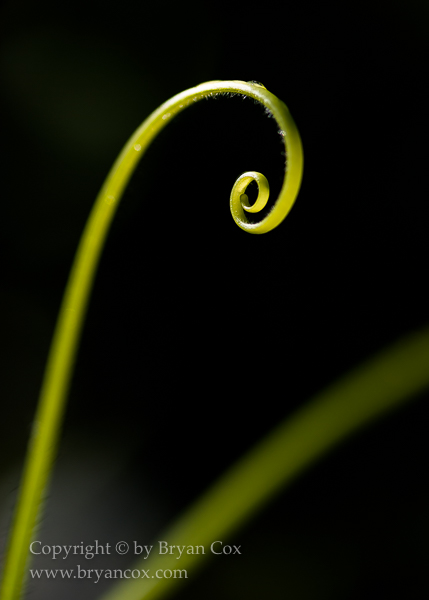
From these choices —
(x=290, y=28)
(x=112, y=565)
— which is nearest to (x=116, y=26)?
(x=290, y=28)

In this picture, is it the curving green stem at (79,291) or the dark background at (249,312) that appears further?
the dark background at (249,312)

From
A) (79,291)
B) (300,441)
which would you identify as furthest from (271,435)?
(79,291)

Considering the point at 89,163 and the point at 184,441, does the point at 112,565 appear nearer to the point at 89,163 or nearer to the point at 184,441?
the point at 184,441
